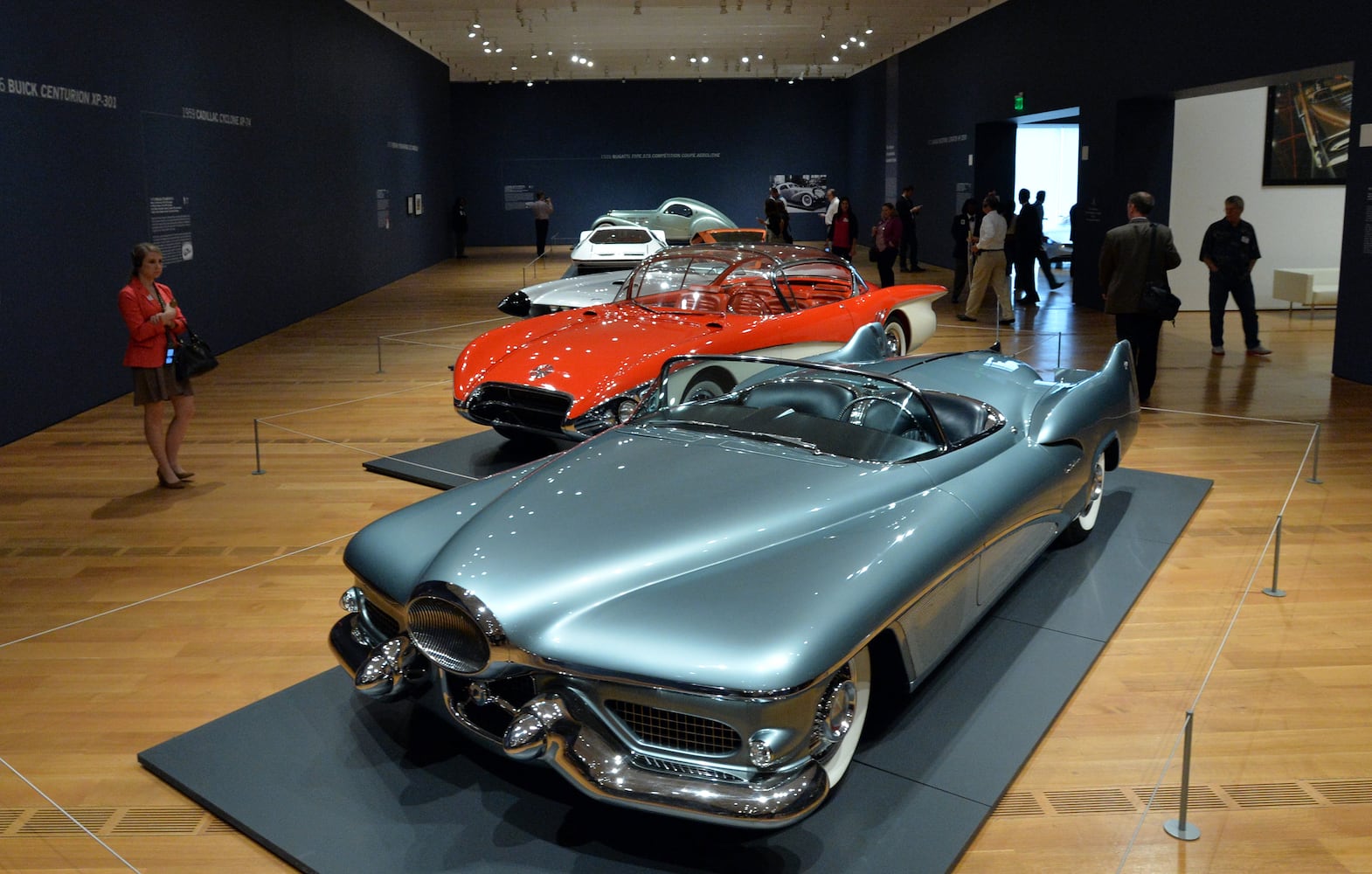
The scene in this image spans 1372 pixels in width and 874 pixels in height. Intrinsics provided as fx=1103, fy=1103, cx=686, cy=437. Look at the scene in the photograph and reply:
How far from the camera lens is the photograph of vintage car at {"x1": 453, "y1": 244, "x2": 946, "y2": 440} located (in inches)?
253

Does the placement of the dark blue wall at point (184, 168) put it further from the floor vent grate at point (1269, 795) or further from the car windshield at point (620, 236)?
the floor vent grate at point (1269, 795)

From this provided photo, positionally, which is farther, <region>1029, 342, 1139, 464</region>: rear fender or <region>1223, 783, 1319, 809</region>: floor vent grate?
<region>1029, 342, 1139, 464</region>: rear fender

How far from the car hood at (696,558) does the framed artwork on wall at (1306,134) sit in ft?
41.3

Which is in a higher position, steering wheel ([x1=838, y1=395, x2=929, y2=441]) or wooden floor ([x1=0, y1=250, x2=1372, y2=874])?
steering wheel ([x1=838, y1=395, x2=929, y2=441])

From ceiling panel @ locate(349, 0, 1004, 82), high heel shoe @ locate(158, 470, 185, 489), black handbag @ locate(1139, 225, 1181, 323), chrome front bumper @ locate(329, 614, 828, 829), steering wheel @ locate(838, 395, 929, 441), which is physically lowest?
high heel shoe @ locate(158, 470, 185, 489)

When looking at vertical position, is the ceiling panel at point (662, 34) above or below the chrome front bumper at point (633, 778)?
above

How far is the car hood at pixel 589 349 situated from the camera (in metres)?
6.41

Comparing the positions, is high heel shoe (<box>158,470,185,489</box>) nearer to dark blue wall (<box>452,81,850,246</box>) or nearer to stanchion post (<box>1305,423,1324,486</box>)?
stanchion post (<box>1305,423,1324,486</box>)

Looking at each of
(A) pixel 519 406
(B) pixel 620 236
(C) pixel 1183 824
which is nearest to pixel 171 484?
(A) pixel 519 406

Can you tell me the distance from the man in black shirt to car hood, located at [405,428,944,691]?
862 centimetres

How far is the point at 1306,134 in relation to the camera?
13758 mm

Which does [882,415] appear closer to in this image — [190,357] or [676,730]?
[676,730]

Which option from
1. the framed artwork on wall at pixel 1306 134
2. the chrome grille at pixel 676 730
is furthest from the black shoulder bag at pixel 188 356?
the framed artwork on wall at pixel 1306 134

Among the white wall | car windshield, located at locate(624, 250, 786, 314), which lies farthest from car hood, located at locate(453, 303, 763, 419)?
the white wall
